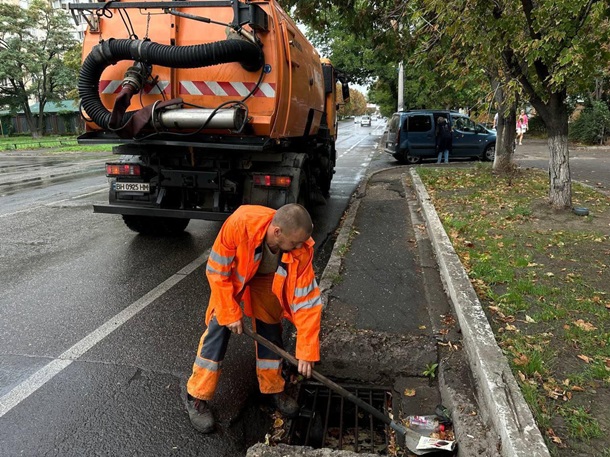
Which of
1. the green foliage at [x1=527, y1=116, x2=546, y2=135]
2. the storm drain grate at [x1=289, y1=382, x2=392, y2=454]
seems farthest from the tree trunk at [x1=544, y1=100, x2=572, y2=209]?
the green foliage at [x1=527, y1=116, x2=546, y2=135]

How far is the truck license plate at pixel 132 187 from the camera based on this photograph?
544cm

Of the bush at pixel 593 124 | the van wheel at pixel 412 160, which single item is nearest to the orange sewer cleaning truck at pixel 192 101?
the van wheel at pixel 412 160

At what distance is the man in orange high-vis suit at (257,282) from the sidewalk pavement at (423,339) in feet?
2.96

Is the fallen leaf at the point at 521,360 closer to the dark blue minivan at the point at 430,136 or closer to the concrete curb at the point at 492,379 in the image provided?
the concrete curb at the point at 492,379

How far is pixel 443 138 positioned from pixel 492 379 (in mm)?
14013

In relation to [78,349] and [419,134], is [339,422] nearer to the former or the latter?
[78,349]

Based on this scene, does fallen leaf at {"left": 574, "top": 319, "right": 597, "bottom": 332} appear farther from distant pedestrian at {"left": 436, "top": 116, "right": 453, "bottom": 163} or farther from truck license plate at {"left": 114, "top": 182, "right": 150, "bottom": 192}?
distant pedestrian at {"left": 436, "top": 116, "right": 453, "bottom": 163}

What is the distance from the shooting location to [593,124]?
22188 millimetres

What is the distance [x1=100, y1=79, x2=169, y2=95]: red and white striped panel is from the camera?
16.4 feet

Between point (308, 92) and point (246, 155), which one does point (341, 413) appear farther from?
point (308, 92)

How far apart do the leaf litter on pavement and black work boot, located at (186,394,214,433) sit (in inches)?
72.5

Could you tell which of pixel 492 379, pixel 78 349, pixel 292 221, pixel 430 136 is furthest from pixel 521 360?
pixel 430 136

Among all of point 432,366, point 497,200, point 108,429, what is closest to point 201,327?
point 108,429

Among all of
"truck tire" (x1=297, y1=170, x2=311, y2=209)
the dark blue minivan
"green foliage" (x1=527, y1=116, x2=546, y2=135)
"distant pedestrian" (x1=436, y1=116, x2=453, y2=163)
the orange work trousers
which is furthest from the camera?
"green foliage" (x1=527, y1=116, x2=546, y2=135)
